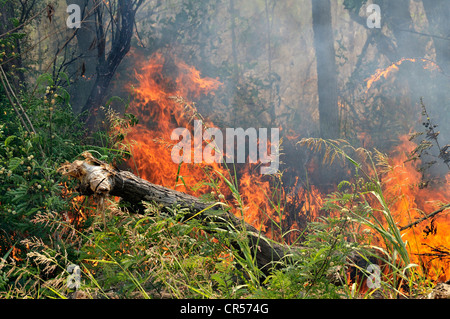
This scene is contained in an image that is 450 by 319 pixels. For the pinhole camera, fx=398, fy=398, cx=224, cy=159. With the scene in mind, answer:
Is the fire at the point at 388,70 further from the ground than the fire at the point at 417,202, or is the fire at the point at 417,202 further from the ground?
the fire at the point at 388,70

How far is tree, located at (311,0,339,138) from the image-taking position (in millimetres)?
6664

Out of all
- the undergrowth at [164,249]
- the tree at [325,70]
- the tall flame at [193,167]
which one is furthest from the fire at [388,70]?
the undergrowth at [164,249]

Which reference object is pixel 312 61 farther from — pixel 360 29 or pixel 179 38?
pixel 179 38

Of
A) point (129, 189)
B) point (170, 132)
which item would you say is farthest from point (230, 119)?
point (129, 189)

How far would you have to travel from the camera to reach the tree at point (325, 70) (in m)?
6.66

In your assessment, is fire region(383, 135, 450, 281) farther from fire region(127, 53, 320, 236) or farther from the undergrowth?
the undergrowth

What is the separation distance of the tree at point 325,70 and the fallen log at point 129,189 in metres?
4.64

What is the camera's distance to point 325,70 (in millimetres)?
7078

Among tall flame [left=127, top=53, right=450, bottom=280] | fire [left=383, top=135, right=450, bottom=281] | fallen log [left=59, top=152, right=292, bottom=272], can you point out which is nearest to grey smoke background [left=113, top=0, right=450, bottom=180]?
tall flame [left=127, top=53, right=450, bottom=280]

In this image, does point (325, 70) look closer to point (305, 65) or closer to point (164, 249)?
point (305, 65)

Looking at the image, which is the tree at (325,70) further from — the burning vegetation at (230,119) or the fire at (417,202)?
the fire at (417,202)

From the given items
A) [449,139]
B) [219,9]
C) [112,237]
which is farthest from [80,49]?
[449,139]

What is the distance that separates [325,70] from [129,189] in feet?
19.0

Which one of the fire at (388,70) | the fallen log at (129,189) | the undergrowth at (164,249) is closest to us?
the undergrowth at (164,249)
